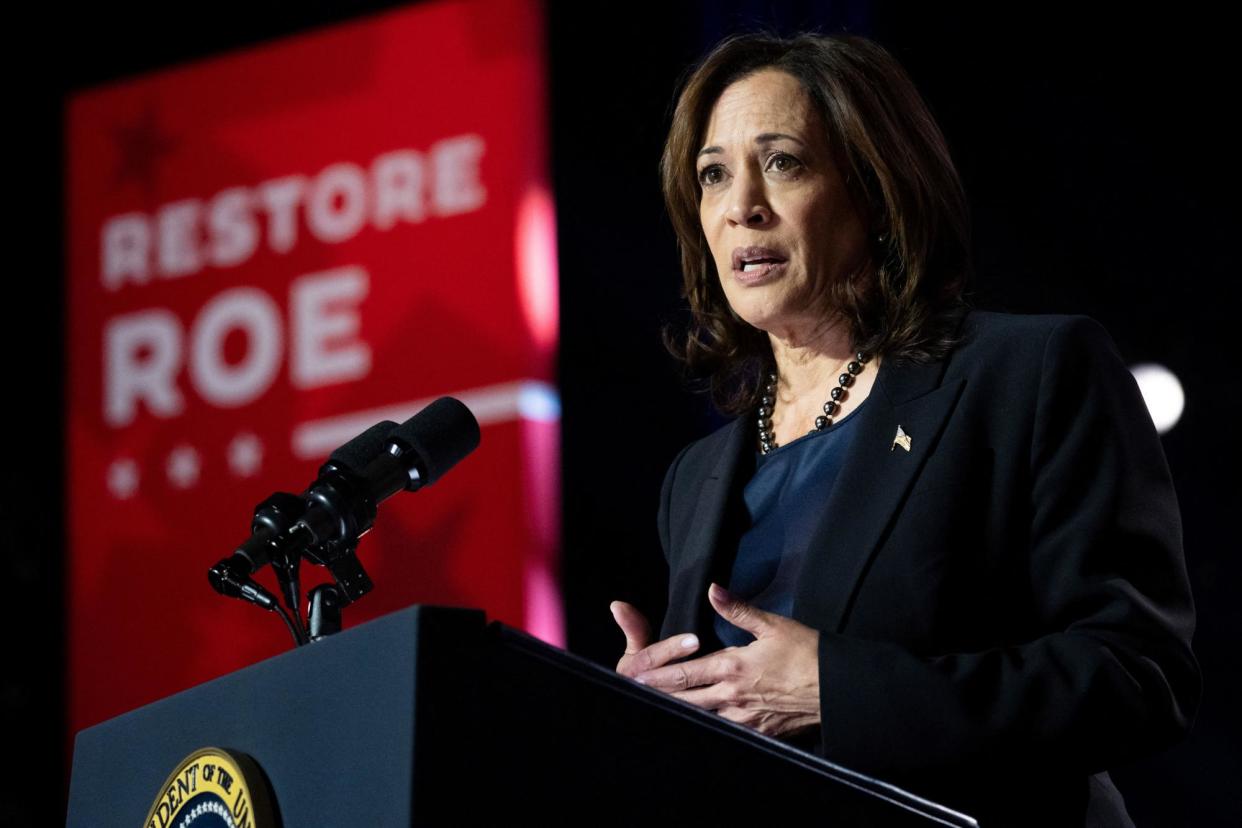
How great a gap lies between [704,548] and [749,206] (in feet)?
1.39

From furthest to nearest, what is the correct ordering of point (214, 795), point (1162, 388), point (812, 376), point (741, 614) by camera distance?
point (1162, 388) → point (812, 376) → point (741, 614) → point (214, 795)

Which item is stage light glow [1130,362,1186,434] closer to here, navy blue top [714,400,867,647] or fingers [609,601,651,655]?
navy blue top [714,400,867,647]

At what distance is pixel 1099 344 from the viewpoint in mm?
1647

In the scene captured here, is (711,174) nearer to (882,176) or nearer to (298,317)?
(882,176)

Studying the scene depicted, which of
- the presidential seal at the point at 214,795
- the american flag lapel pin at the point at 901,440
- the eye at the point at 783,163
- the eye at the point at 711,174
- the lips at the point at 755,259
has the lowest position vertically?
the presidential seal at the point at 214,795

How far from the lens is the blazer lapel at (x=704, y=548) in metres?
1.83

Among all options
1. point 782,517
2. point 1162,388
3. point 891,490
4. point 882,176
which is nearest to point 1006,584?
point 891,490

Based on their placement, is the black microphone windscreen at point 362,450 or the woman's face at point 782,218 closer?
the black microphone windscreen at point 362,450

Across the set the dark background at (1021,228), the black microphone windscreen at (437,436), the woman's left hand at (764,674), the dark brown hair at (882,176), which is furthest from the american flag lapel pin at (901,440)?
the dark background at (1021,228)

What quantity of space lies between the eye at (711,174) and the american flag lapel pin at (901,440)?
491 millimetres

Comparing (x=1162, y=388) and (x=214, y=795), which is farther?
(x=1162, y=388)

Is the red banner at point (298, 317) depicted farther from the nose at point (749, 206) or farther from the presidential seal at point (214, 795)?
the presidential seal at point (214, 795)

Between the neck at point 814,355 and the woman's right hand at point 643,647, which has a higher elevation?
the neck at point 814,355

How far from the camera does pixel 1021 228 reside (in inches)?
156
